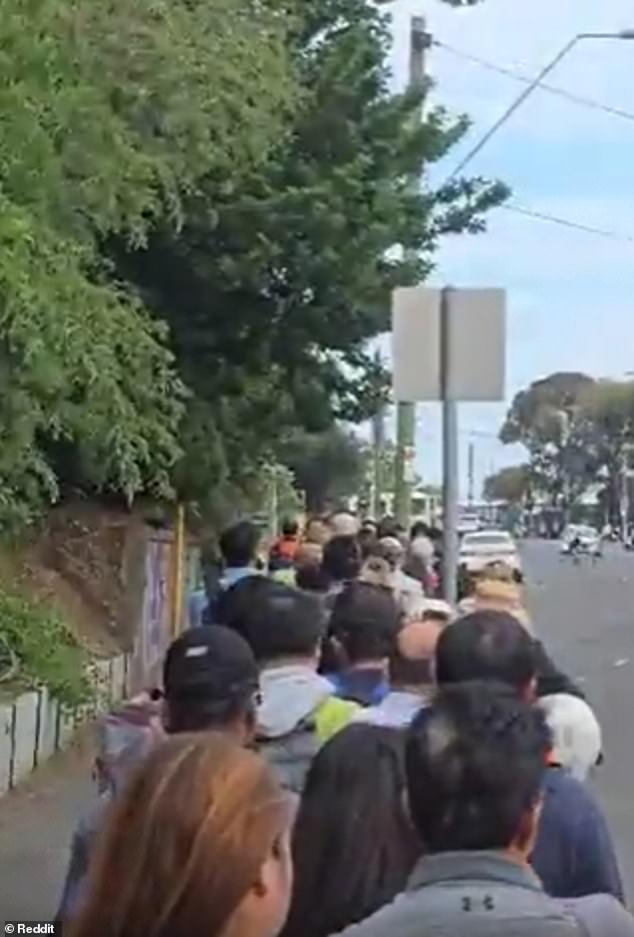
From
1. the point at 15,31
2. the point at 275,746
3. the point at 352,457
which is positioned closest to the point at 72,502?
the point at 15,31

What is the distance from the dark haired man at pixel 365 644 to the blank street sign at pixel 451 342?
449 centimetres

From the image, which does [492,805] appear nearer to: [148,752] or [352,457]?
[148,752]

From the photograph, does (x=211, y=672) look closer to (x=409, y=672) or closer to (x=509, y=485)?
(x=409, y=672)

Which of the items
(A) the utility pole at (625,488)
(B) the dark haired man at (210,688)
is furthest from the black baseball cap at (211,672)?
(A) the utility pole at (625,488)

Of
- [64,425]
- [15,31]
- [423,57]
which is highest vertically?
[423,57]

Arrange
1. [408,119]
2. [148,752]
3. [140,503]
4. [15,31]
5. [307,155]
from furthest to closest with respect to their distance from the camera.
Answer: [140,503] < [408,119] < [307,155] < [15,31] < [148,752]

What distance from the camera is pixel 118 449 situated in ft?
48.0

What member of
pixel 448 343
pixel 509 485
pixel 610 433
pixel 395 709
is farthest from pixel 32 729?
pixel 509 485

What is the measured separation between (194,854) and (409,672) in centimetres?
342

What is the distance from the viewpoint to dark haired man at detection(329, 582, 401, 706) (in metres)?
6.84

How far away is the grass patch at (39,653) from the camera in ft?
51.4

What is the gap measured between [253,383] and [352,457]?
20.8m

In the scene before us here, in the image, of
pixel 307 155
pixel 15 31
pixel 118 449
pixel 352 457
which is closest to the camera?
pixel 15 31

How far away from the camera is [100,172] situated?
13.2 metres
